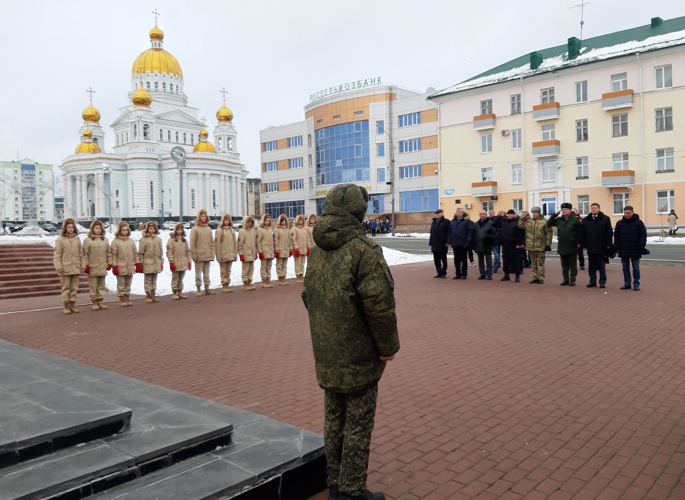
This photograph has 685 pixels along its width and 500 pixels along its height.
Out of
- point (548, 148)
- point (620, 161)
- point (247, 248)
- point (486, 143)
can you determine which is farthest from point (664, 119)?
point (247, 248)

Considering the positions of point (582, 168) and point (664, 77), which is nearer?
point (664, 77)

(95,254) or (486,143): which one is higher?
(486,143)

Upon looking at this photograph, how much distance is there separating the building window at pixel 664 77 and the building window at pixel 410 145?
997 inches

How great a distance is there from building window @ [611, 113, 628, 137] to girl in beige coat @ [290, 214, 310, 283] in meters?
32.3

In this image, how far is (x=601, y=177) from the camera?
40688 millimetres

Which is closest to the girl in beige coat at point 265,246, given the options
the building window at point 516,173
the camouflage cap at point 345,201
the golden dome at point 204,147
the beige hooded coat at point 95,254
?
the beige hooded coat at point 95,254

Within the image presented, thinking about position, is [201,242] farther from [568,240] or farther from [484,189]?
[484,189]

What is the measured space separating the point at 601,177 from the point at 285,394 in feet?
133

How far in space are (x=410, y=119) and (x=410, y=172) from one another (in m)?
5.70

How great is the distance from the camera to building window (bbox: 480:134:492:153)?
155 ft

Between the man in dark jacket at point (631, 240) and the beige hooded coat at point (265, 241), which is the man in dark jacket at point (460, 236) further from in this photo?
the beige hooded coat at point (265, 241)

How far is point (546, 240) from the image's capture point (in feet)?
46.6

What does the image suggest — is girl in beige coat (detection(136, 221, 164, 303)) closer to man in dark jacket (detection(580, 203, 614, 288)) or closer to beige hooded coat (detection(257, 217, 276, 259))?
beige hooded coat (detection(257, 217, 276, 259))

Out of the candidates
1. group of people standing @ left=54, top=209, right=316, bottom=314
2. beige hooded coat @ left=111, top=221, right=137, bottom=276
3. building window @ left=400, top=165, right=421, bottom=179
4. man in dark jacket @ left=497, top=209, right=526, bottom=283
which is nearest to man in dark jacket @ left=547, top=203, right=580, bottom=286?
man in dark jacket @ left=497, top=209, right=526, bottom=283
